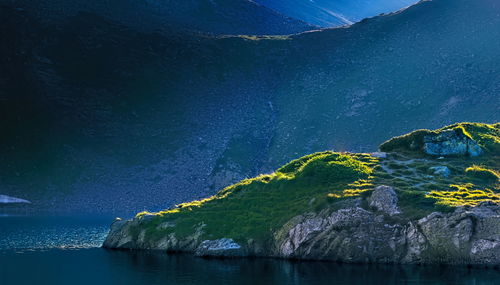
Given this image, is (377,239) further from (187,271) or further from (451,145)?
(451,145)

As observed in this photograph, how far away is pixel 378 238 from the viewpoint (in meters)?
51.5

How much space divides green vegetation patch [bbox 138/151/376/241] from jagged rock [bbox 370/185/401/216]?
12.7ft

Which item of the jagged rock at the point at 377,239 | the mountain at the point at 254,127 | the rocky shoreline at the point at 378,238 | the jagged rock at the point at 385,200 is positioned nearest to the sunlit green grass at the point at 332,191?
the jagged rock at the point at 385,200

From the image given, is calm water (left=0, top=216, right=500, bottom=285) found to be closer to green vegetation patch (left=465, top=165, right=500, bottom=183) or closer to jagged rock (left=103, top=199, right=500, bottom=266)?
jagged rock (left=103, top=199, right=500, bottom=266)

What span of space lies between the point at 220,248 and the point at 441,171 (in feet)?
92.9

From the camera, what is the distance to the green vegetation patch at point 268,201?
2325 inches

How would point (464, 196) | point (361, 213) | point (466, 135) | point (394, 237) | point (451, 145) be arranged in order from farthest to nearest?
point (466, 135)
point (451, 145)
point (464, 196)
point (361, 213)
point (394, 237)

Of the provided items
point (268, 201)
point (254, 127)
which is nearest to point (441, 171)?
point (268, 201)

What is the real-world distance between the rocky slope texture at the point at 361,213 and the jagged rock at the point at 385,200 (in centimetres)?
10

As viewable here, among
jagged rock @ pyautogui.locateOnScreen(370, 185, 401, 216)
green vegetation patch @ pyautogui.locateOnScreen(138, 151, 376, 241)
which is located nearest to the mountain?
green vegetation patch @ pyautogui.locateOnScreen(138, 151, 376, 241)

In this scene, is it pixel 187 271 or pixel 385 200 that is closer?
pixel 187 271

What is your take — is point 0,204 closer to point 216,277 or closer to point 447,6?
point 216,277

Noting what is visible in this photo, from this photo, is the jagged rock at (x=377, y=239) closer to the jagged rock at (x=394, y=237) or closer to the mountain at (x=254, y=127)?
the jagged rock at (x=394, y=237)

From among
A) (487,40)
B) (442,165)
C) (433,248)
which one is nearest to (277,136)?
(487,40)
